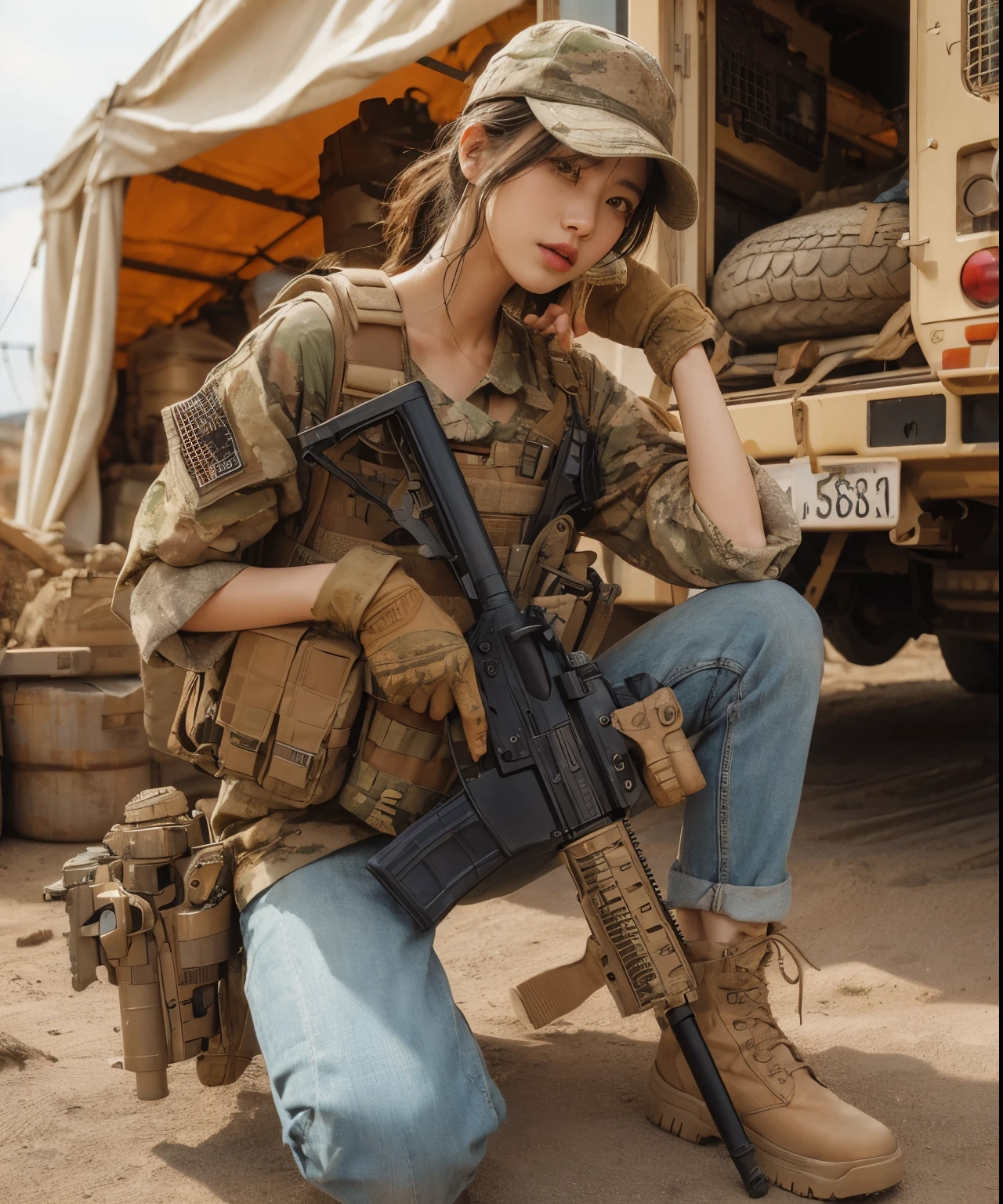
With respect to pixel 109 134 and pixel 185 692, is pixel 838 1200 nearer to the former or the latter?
pixel 185 692

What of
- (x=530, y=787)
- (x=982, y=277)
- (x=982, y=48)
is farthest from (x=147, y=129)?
(x=530, y=787)

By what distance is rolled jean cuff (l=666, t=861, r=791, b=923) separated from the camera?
1.70 m

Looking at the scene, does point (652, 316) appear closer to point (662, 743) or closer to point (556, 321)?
point (556, 321)

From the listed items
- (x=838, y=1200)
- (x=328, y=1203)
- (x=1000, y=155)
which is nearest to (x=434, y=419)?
(x=328, y=1203)

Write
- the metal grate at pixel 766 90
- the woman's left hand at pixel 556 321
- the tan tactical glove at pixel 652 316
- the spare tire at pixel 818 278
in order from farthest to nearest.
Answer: the metal grate at pixel 766 90 → the spare tire at pixel 818 278 → the tan tactical glove at pixel 652 316 → the woman's left hand at pixel 556 321

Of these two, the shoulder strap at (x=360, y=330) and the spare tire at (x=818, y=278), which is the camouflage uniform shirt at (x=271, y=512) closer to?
the shoulder strap at (x=360, y=330)

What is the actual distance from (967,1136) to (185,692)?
1299 mm

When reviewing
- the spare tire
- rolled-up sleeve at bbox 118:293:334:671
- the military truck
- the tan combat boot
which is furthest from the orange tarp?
the tan combat boot

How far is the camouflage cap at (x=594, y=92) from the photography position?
161 cm

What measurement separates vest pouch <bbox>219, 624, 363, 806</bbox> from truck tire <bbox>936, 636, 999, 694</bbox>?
4.33 m

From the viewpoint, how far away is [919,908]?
2.73 metres

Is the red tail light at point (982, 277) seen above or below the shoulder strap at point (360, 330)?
above

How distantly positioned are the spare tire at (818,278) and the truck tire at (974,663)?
9.05 ft

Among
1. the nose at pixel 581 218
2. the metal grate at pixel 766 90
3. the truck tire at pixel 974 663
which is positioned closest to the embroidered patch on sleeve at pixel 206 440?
the nose at pixel 581 218
